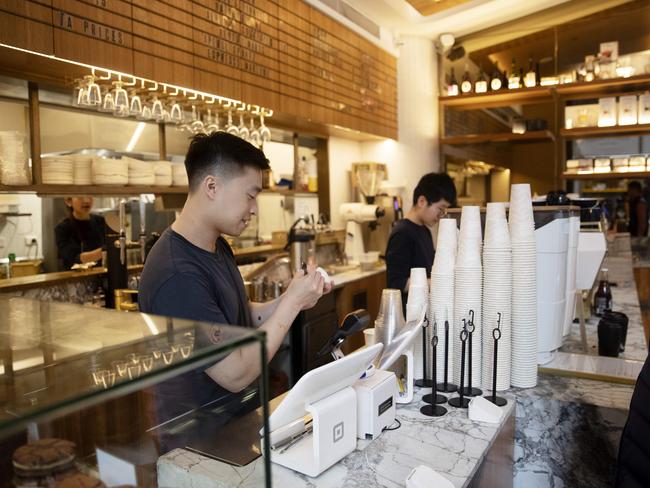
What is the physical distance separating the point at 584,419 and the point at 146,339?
144 centimetres

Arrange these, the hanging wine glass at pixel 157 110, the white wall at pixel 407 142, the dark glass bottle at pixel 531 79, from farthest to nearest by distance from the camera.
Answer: the dark glass bottle at pixel 531 79 < the white wall at pixel 407 142 < the hanging wine glass at pixel 157 110

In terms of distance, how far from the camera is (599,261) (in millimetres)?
2488

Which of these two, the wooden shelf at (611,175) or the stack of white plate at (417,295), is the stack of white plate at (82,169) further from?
the wooden shelf at (611,175)

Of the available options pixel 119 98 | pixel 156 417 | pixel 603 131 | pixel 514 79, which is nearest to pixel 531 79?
pixel 514 79

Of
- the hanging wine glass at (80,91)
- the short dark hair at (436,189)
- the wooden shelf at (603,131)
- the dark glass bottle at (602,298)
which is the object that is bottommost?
the dark glass bottle at (602,298)

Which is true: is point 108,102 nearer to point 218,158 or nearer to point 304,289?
point 218,158

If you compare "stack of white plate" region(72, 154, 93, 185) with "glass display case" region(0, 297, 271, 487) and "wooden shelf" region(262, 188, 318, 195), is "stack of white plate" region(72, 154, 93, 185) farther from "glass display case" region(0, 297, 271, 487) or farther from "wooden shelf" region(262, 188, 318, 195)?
"glass display case" region(0, 297, 271, 487)

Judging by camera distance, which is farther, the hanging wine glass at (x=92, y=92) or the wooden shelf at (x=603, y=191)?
the wooden shelf at (x=603, y=191)

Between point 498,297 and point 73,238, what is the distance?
260 centimetres

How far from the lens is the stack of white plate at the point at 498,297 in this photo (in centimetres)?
164

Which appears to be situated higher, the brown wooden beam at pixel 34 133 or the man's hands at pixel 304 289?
the brown wooden beam at pixel 34 133

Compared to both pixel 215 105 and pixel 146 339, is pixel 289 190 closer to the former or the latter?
pixel 215 105

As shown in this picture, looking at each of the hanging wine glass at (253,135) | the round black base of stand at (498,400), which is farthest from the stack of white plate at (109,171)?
the round black base of stand at (498,400)

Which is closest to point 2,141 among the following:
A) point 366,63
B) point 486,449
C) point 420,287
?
point 420,287
